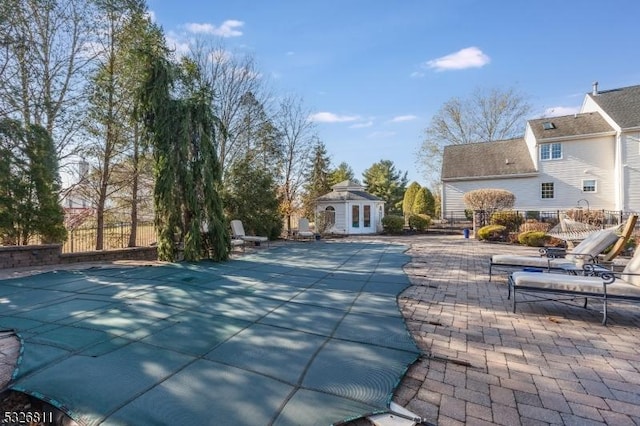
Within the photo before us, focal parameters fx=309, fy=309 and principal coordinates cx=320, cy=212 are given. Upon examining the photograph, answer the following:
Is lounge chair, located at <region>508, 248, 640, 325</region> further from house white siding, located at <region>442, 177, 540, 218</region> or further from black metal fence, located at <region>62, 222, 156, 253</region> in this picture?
house white siding, located at <region>442, 177, 540, 218</region>

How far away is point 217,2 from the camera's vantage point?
8.96 meters

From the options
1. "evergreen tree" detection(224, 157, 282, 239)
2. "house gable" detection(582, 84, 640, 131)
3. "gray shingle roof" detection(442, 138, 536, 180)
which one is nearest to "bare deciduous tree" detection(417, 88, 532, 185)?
"gray shingle roof" detection(442, 138, 536, 180)

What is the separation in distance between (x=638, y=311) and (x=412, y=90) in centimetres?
1196

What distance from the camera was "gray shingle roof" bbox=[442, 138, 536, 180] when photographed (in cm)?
2002

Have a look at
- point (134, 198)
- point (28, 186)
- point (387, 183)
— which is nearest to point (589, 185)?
point (387, 183)

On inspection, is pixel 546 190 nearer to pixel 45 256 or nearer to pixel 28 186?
pixel 45 256

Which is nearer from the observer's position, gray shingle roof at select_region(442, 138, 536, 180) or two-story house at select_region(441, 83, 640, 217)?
two-story house at select_region(441, 83, 640, 217)

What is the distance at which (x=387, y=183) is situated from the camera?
105 ft

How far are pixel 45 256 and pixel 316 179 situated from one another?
56.2 feet

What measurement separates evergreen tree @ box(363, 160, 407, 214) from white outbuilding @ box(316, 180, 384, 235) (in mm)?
11389

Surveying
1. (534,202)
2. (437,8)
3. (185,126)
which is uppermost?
(437,8)

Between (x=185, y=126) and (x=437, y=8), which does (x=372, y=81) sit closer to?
(x=437, y=8)

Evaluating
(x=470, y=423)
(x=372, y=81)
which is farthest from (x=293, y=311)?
(x=372, y=81)

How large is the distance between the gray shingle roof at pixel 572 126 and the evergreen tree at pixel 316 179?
46.3 feet
